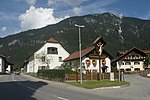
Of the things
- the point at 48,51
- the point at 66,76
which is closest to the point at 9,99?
the point at 66,76

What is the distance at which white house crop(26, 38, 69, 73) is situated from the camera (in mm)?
72375

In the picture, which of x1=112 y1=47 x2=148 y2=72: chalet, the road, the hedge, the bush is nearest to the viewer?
the road

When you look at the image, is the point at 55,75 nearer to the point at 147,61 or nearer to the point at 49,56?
the point at 49,56

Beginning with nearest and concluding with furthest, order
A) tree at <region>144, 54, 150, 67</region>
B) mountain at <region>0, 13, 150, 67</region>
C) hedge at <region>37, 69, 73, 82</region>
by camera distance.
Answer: hedge at <region>37, 69, 73, 82</region> → tree at <region>144, 54, 150, 67</region> → mountain at <region>0, 13, 150, 67</region>

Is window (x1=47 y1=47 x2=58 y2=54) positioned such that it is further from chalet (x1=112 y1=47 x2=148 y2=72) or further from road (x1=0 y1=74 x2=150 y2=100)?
road (x1=0 y1=74 x2=150 y2=100)

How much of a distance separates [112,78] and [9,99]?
28.9 metres

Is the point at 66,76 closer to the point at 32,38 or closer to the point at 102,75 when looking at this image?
the point at 102,75

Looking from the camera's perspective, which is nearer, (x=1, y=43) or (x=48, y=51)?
(x=48, y=51)

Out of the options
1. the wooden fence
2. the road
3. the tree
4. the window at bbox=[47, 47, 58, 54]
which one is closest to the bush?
the wooden fence

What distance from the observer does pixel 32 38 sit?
18138cm

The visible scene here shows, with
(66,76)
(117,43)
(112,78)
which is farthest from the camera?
(117,43)

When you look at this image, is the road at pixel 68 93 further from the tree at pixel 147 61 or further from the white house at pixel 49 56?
the tree at pixel 147 61

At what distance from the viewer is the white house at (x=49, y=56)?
7238 cm

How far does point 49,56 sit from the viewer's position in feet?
244
